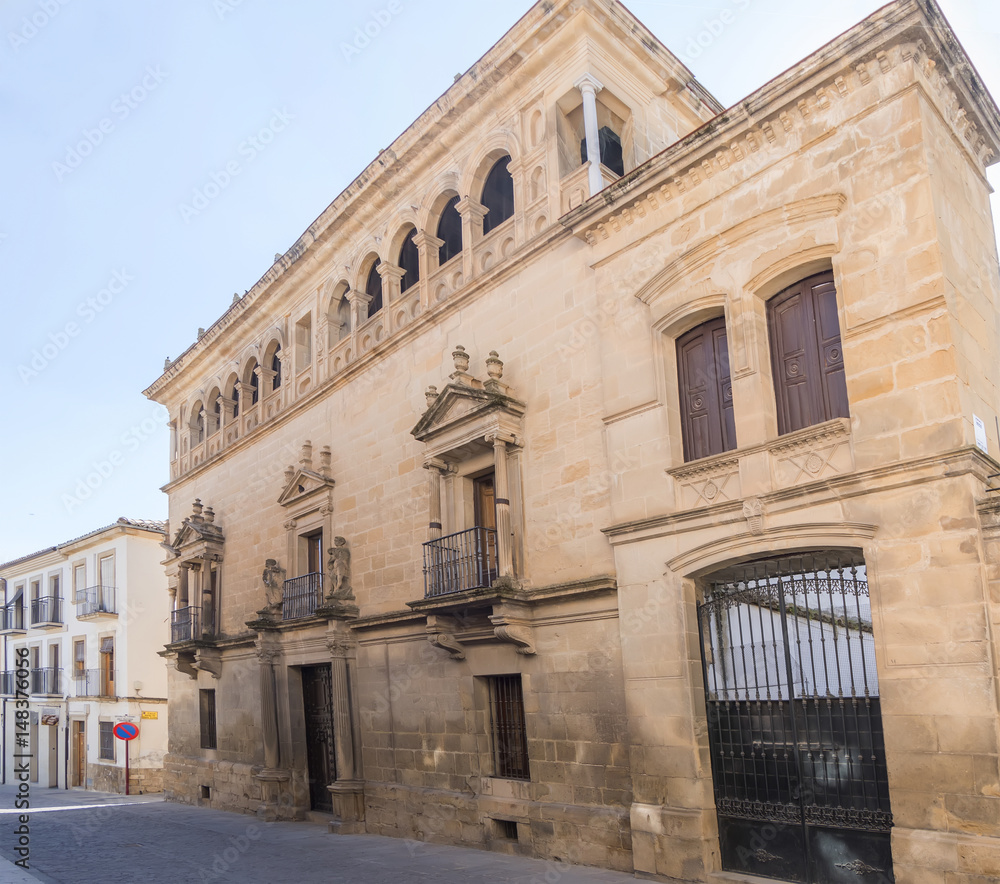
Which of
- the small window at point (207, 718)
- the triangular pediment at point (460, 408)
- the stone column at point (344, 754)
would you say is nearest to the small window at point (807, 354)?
the triangular pediment at point (460, 408)

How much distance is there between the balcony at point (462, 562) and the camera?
38.7ft

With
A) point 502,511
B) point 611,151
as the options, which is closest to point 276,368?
point 611,151

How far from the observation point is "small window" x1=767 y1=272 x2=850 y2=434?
855cm

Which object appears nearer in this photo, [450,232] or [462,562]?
[462,562]

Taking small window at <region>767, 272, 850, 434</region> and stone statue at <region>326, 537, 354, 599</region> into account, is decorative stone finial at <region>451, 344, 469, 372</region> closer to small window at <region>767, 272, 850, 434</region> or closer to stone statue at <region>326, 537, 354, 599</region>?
stone statue at <region>326, 537, 354, 599</region>

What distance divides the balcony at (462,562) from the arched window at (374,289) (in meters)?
5.32

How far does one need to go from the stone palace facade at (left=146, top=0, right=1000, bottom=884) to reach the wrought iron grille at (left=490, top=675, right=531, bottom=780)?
0.05 metres

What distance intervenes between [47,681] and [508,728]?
2439 cm

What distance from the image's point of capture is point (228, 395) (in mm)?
20969

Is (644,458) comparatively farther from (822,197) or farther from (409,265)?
(409,265)

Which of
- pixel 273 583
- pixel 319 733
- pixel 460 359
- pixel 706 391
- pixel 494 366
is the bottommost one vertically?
pixel 319 733

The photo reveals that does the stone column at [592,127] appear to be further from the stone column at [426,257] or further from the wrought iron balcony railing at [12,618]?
the wrought iron balcony railing at [12,618]

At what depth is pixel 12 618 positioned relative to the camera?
3400 centimetres

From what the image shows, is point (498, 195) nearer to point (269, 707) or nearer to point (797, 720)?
point (797, 720)
